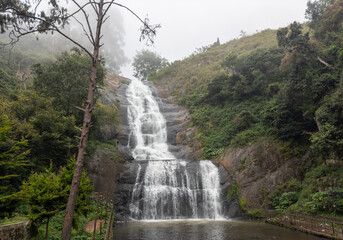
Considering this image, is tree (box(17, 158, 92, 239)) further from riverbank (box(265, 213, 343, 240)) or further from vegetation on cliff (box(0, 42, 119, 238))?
riverbank (box(265, 213, 343, 240))

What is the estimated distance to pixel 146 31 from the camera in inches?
343

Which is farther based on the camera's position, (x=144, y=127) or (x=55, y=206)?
(x=144, y=127)

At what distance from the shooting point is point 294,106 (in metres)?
22.4

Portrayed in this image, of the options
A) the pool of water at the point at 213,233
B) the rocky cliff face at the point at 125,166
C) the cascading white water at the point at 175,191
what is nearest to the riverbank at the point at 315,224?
the pool of water at the point at 213,233

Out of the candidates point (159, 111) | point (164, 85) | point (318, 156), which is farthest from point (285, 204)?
point (164, 85)

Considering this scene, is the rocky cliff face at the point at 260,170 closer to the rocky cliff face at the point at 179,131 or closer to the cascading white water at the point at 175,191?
the cascading white water at the point at 175,191

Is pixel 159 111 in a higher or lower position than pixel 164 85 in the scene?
lower

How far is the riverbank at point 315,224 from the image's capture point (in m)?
12.0

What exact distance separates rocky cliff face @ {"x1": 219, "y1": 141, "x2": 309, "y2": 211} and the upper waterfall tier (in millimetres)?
10294

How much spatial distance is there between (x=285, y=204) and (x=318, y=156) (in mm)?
5312

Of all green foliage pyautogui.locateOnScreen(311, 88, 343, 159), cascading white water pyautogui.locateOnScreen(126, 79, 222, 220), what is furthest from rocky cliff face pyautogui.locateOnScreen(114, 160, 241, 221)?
green foliage pyautogui.locateOnScreen(311, 88, 343, 159)

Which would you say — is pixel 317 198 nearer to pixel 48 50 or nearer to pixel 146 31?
pixel 146 31

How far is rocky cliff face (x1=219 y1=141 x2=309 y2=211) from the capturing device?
21.1 meters

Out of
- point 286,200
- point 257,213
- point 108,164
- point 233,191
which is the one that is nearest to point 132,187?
point 108,164
